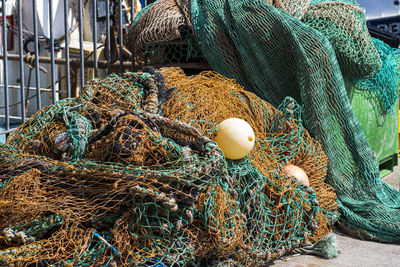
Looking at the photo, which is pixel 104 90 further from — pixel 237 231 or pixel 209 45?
pixel 237 231

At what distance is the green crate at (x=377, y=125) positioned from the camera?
16.2 feet

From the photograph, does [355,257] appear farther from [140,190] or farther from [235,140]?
[140,190]

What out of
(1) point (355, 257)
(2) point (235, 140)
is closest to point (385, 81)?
(1) point (355, 257)

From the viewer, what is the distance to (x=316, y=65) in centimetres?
417

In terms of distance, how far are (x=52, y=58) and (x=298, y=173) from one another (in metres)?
2.41

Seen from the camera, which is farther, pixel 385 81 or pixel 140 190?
pixel 385 81

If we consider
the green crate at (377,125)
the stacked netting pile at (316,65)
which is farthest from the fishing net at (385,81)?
the stacked netting pile at (316,65)

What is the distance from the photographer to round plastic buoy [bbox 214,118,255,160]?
3.21 meters

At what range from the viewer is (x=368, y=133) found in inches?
206

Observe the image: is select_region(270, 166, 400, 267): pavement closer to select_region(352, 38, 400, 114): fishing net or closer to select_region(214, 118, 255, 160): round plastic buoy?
select_region(214, 118, 255, 160): round plastic buoy

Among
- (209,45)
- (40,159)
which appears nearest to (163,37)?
(209,45)

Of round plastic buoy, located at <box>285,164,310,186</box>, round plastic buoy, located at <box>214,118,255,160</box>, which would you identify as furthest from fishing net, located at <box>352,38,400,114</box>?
round plastic buoy, located at <box>214,118,255,160</box>

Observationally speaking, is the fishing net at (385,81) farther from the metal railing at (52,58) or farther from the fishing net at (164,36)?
the metal railing at (52,58)

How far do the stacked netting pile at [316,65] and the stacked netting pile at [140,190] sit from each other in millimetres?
705
